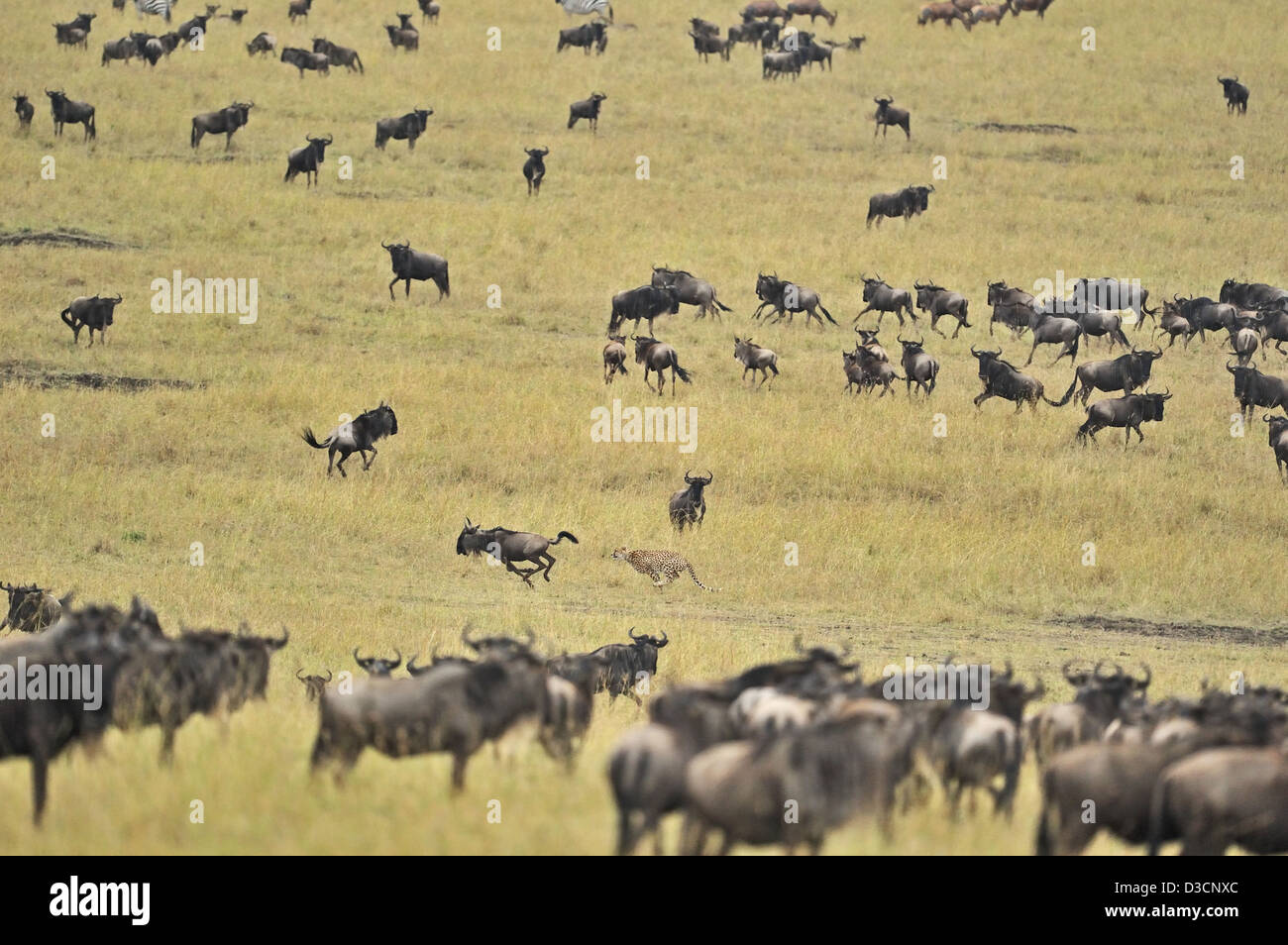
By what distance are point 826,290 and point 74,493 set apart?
678 inches

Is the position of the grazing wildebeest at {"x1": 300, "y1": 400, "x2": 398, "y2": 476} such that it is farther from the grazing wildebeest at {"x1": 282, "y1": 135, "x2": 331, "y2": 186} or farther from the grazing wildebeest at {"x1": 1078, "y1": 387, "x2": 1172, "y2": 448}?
the grazing wildebeest at {"x1": 282, "y1": 135, "x2": 331, "y2": 186}

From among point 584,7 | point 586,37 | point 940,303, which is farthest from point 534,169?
point 584,7

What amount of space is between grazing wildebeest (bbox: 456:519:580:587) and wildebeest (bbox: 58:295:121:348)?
464 inches

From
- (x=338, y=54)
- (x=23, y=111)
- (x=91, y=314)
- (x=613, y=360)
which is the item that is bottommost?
(x=613, y=360)

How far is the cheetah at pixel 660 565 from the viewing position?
19031mm

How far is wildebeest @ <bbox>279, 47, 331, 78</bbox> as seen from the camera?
4622 centimetres

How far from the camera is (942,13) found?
184 ft

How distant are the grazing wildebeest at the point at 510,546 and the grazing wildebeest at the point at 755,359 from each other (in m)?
8.61

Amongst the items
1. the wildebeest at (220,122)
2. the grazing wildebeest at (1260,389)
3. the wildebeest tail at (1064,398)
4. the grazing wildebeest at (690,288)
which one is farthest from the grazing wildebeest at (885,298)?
the wildebeest at (220,122)

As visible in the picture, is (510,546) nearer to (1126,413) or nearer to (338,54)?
(1126,413)

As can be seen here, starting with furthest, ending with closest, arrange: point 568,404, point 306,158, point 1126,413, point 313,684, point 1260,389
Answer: point 306,158 → point 1260,389 → point 568,404 → point 1126,413 → point 313,684

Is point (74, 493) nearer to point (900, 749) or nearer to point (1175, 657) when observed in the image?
point (1175, 657)

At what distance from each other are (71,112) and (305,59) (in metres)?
9.16

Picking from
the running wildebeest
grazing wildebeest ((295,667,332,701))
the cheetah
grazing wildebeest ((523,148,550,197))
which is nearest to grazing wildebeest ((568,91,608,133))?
grazing wildebeest ((523,148,550,197))
